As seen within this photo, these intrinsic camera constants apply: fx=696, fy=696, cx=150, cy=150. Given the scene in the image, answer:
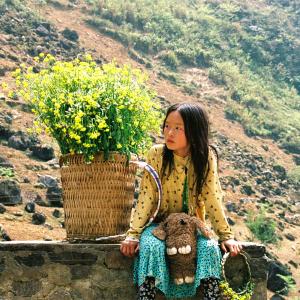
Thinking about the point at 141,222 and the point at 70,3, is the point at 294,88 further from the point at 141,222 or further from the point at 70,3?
the point at 141,222

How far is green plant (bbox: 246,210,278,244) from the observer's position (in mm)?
16500

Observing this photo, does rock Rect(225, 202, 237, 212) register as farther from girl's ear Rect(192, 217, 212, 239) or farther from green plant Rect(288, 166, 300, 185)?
girl's ear Rect(192, 217, 212, 239)

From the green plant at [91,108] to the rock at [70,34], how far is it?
2023 centimetres

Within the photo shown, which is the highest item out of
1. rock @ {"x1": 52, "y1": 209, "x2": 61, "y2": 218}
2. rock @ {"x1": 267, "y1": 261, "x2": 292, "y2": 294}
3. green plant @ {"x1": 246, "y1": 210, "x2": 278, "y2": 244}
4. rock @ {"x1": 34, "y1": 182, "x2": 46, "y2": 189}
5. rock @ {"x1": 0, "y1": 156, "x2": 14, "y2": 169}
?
rock @ {"x1": 52, "y1": 209, "x2": 61, "y2": 218}

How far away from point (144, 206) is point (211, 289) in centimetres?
56

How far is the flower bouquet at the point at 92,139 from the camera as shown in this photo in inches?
150

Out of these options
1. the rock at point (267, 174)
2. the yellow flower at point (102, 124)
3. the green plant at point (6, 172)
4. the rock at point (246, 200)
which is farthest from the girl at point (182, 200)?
the rock at point (267, 174)

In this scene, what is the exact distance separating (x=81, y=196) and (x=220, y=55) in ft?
92.1

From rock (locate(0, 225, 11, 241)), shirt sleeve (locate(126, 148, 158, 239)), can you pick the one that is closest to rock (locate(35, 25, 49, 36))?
rock (locate(0, 225, 11, 241))

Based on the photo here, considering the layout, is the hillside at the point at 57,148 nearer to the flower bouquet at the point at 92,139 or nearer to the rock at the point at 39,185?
the rock at the point at 39,185

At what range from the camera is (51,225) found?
36.4ft

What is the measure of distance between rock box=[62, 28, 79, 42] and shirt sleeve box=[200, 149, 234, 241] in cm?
2071

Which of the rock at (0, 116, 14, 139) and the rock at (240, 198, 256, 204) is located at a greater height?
the rock at (0, 116, 14, 139)

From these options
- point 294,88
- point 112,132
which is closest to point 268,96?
point 294,88
